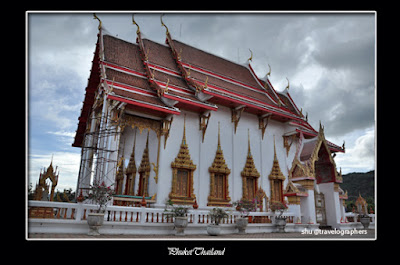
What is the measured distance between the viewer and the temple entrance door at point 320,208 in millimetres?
10711

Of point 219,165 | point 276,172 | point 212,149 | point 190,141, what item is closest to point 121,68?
point 190,141

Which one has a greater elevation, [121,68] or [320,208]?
[121,68]

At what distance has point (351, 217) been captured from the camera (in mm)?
11867

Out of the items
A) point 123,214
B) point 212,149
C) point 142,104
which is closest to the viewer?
point 123,214

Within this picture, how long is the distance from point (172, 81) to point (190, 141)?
267cm

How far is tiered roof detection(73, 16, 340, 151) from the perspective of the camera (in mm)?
10117

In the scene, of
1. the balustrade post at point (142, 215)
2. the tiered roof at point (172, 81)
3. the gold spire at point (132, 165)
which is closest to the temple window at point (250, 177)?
the tiered roof at point (172, 81)

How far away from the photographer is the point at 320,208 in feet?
35.8

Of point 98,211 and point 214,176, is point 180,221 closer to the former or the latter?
point 98,211

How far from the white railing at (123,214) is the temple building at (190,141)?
3.43 ft

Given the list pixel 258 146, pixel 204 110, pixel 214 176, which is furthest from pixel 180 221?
pixel 258 146

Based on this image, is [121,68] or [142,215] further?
[121,68]
